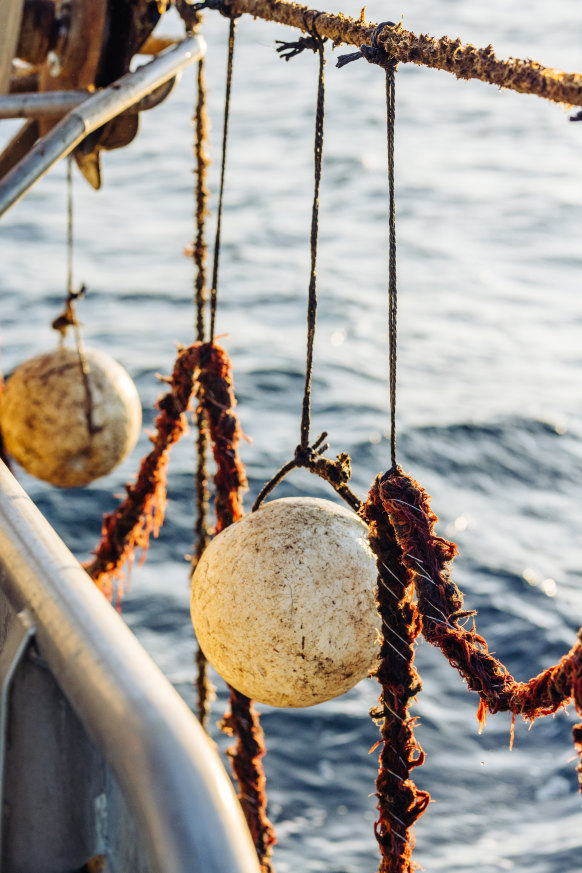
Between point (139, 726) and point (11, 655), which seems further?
point (11, 655)

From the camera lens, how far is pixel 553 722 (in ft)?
18.5

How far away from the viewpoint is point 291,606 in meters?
1.76

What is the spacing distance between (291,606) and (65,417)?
155 centimetres

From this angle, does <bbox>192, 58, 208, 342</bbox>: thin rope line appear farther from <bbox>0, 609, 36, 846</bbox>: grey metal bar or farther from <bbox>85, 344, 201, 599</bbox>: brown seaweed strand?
<bbox>0, 609, 36, 846</bbox>: grey metal bar

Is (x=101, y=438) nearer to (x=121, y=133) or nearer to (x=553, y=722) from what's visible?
(x=121, y=133)

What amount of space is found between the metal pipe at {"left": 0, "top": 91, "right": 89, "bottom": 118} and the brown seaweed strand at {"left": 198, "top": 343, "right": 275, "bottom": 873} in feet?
1.99

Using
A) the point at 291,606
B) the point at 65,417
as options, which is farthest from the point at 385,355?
the point at 291,606

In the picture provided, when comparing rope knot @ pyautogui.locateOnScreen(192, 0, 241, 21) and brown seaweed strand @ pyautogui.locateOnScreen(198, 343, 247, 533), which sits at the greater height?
rope knot @ pyautogui.locateOnScreen(192, 0, 241, 21)

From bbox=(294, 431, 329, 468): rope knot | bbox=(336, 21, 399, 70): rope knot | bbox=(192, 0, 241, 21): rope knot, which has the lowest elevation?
bbox=(294, 431, 329, 468): rope knot

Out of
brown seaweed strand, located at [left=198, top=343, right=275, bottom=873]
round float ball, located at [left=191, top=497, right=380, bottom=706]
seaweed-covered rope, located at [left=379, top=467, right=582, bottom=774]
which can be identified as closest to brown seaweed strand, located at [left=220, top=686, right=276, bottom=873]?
brown seaweed strand, located at [left=198, top=343, right=275, bottom=873]

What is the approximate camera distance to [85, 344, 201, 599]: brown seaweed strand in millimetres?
2469

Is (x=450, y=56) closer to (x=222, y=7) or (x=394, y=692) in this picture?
(x=222, y=7)

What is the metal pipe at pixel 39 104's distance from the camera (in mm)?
2160

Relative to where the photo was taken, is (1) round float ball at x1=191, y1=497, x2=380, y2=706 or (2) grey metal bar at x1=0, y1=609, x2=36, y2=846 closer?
(2) grey metal bar at x1=0, y1=609, x2=36, y2=846
